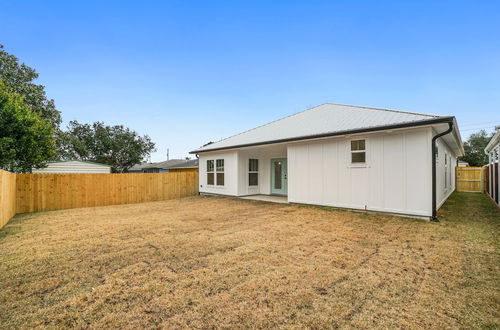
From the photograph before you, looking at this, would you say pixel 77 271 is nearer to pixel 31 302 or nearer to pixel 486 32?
pixel 31 302

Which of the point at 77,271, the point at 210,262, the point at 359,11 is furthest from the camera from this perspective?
the point at 359,11

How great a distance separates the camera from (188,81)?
14.6 meters

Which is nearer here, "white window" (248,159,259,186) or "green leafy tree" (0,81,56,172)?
"green leafy tree" (0,81,56,172)

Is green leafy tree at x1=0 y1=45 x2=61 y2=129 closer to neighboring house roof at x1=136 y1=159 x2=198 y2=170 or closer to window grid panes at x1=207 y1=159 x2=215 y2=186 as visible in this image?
window grid panes at x1=207 y1=159 x2=215 y2=186

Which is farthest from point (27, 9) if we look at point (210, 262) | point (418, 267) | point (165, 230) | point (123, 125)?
point (123, 125)

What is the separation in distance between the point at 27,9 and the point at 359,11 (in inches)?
592

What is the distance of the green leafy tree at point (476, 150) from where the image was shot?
98.8ft

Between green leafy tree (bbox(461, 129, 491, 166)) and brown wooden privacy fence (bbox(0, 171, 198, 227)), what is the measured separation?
3810 centimetres

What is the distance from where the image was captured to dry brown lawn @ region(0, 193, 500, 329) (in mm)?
2088

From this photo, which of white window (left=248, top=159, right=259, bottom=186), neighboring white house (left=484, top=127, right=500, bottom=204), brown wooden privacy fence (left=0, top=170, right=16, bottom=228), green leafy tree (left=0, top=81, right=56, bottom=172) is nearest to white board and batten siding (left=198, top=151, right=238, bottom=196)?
white window (left=248, top=159, right=259, bottom=186)

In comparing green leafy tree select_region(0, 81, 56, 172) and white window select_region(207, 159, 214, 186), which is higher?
green leafy tree select_region(0, 81, 56, 172)

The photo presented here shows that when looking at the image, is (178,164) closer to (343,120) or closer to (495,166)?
(343,120)

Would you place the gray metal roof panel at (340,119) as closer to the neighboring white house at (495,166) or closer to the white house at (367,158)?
the white house at (367,158)

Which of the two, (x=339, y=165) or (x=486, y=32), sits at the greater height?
(x=486, y=32)
